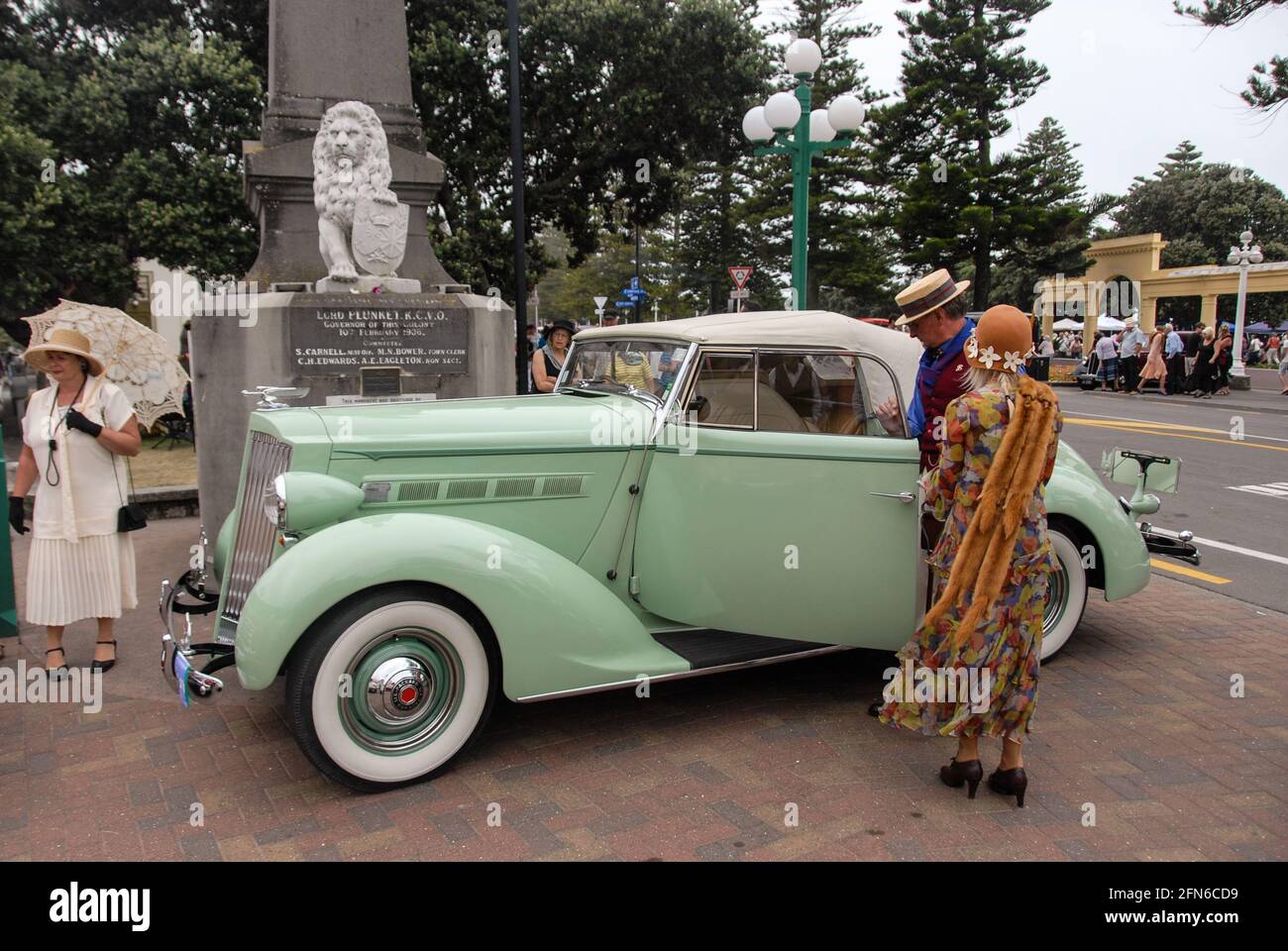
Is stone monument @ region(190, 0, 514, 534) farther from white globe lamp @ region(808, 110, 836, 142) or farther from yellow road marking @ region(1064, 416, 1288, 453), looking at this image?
yellow road marking @ region(1064, 416, 1288, 453)

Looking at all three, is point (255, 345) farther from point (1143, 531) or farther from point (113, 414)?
point (1143, 531)

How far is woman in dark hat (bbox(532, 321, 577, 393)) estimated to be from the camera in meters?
Result: 7.13

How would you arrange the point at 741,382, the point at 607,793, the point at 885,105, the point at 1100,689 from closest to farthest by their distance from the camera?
the point at 607,793
the point at 741,382
the point at 1100,689
the point at 885,105

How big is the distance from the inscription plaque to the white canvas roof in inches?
147

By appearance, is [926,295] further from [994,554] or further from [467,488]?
[467,488]

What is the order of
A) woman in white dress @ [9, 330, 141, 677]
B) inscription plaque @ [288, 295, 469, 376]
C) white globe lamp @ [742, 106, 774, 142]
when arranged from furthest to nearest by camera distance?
white globe lamp @ [742, 106, 774, 142] < inscription plaque @ [288, 295, 469, 376] < woman in white dress @ [9, 330, 141, 677]

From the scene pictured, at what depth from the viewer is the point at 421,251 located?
8664mm

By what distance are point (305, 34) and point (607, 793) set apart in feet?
25.6

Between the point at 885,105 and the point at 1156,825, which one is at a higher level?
the point at 885,105

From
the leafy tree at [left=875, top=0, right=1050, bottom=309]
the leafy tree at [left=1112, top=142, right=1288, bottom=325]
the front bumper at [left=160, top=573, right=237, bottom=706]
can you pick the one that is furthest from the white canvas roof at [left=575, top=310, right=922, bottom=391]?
the leafy tree at [left=1112, top=142, right=1288, bottom=325]

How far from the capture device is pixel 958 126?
30.0m

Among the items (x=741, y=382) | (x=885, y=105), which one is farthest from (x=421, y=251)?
(x=885, y=105)

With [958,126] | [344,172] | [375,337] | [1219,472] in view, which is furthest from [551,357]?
[958,126]

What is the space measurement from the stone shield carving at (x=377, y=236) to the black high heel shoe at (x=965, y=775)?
21.0 ft
